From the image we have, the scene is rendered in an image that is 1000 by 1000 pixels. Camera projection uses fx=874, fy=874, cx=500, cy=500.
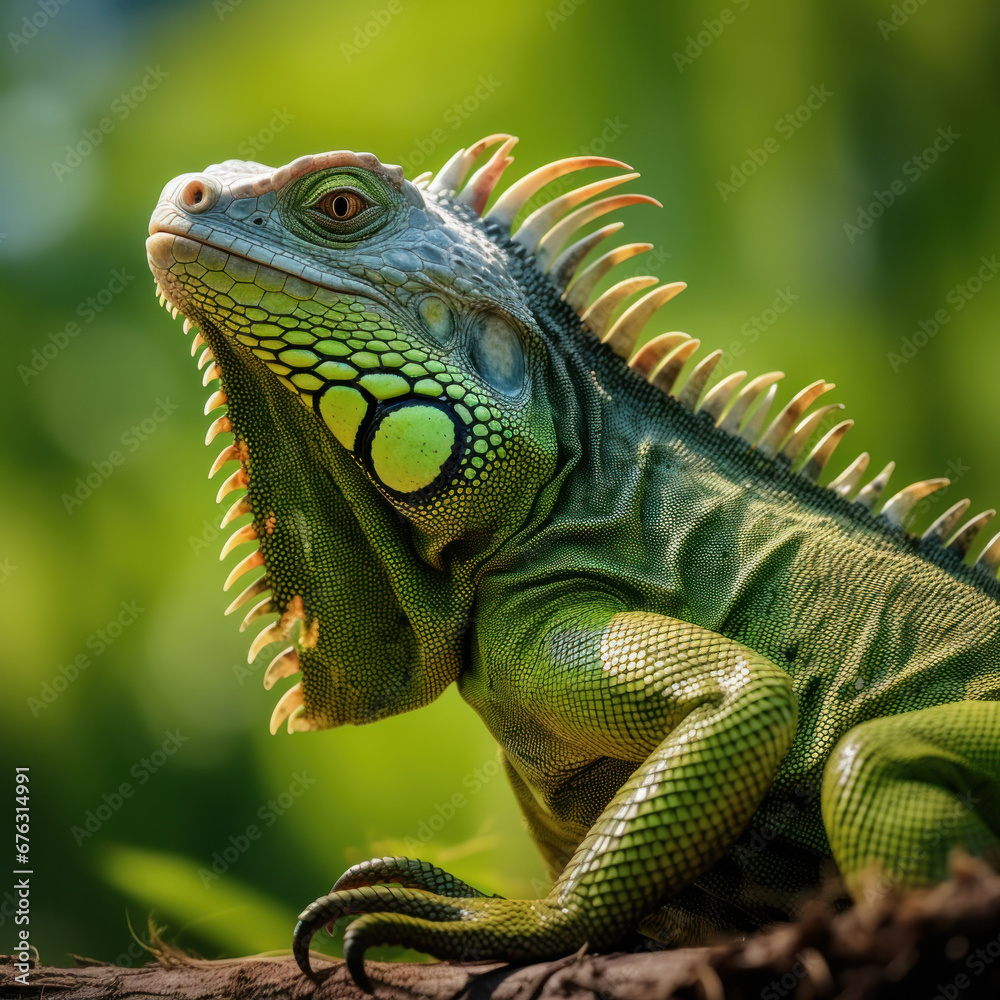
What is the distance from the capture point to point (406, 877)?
6.45 ft

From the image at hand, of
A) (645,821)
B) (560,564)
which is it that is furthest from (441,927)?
(560,564)

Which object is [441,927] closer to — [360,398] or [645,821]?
[645,821]

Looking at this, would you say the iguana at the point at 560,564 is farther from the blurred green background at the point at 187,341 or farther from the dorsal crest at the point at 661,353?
the blurred green background at the point at 187,341

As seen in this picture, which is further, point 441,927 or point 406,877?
point 406,877

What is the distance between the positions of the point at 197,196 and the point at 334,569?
39.2 inches

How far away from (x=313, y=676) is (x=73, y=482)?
262 centimetres

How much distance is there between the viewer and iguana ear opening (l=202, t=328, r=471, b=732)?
2.27 metres

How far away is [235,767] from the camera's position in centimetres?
425

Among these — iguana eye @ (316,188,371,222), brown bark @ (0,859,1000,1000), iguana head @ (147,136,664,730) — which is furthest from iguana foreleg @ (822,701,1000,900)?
iguana eye @ (316,188,371,222)

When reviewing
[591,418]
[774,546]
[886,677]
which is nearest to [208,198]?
[591,418]

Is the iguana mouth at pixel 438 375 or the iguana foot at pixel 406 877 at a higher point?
the iguana mouth at pixel 438 375

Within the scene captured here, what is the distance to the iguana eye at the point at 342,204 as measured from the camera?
2211 mm

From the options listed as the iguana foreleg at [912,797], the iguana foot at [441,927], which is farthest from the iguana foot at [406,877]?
the iguana foreleg at [912,797]

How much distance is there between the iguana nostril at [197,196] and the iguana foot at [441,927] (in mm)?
1592
